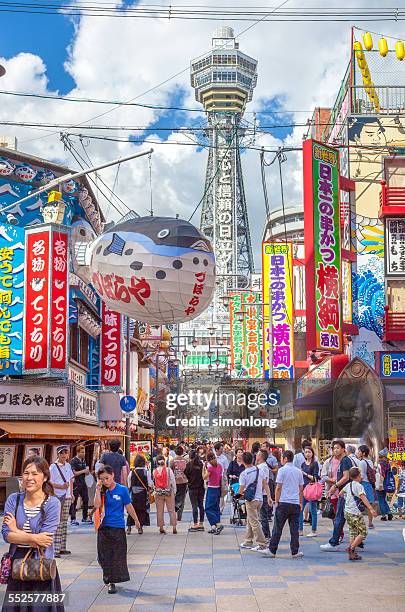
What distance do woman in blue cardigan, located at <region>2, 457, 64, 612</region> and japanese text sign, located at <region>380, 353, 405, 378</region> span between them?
1005 inches

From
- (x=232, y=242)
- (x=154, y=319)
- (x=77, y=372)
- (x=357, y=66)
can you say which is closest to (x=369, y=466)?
(x=154, y=319)

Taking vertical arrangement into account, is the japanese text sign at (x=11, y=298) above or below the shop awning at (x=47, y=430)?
above

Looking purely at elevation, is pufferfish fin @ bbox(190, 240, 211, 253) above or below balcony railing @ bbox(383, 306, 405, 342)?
below

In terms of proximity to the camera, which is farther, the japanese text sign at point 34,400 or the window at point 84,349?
the window at point 84,349

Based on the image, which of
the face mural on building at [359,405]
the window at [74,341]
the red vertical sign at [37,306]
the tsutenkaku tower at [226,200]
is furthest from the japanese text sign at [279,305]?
the tsutenkaku tower at [226,200]

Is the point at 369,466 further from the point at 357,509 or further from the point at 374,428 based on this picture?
the point at 374,428

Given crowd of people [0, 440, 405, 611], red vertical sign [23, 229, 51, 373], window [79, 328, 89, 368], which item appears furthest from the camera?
window [79, 328, 89, 368]

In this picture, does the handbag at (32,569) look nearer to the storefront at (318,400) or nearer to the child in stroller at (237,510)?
the child in stroller at (237,510)

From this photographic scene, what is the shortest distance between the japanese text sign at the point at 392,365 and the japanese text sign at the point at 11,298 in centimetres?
1321

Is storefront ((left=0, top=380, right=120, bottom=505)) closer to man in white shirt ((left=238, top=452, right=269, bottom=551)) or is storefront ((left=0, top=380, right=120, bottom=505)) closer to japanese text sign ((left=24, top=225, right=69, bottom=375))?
japanese text sign ((left=24, top=225, right=69, bottom=375))

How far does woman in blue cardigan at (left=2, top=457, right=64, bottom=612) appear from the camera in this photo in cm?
642

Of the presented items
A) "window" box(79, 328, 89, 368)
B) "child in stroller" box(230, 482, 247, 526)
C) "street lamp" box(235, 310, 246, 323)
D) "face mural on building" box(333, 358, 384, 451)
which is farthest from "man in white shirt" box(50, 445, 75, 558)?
"street lamp" box(235, 310, 246, 323)

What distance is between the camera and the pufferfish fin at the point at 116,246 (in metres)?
14.9

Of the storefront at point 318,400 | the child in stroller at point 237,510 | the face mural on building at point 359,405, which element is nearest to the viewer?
the child in stroller at point 237,510
